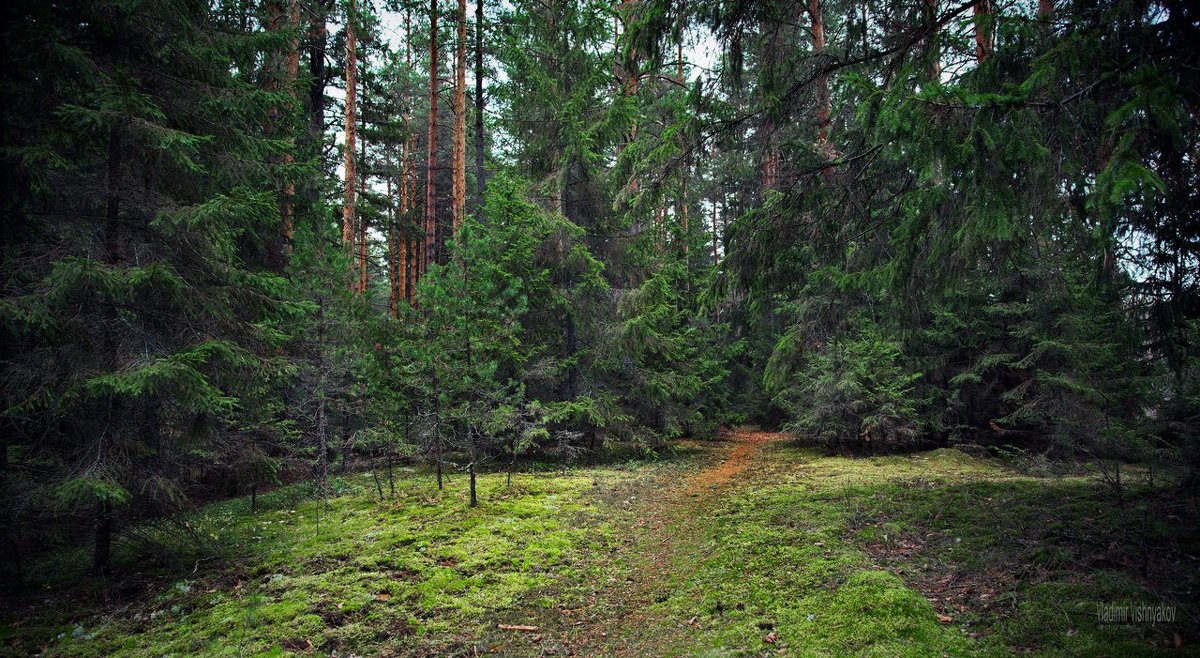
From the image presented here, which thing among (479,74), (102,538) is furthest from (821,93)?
(479,74)

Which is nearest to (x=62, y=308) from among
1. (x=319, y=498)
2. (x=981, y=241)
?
(x=319, y=498)

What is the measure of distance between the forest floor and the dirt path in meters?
0.03

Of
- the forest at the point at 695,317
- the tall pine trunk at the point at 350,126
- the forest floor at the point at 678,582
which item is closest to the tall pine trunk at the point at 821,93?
the forest at the point at 695,317

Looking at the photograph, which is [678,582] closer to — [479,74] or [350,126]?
[350,126]

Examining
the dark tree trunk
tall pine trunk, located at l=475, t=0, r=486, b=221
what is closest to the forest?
the dark tree trunk

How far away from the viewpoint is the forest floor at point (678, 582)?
387 centimetres

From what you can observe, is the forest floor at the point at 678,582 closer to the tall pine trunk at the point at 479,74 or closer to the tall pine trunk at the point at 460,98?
the tall pine trunk at the point at 460,98

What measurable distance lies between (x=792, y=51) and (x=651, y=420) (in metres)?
11.5

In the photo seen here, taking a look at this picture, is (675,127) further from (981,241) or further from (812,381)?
(812,381)

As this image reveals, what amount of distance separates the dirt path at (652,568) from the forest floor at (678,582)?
3cm

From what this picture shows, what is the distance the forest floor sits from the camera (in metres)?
3.87

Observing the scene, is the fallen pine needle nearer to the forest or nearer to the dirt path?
the forest

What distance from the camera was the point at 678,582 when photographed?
569 cm

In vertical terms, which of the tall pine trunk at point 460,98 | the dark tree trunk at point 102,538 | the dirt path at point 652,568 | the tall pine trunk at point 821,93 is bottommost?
the dirt path at point 652,568
